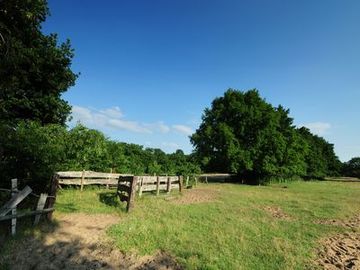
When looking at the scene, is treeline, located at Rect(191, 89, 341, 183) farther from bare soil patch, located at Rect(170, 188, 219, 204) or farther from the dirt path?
the dirt path

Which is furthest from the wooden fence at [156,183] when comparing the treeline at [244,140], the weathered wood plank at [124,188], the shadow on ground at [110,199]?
the treeline at [244,140]

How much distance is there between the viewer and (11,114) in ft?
61.3

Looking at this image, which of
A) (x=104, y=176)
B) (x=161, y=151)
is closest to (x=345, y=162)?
(x=161, y=151)

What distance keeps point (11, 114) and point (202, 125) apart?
24.4m

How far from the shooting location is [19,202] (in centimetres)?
819

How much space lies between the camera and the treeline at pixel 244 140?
3547 cm

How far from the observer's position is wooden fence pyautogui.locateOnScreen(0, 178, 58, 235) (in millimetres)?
7484

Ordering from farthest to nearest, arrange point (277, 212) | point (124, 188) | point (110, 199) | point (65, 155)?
point (65, 155) → point (277, 212) → point (110, 199) → point (124, 188)

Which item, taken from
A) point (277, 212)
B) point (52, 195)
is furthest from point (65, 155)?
point (277, 212)

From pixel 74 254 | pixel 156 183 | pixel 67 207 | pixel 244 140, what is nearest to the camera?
pixel 74 254

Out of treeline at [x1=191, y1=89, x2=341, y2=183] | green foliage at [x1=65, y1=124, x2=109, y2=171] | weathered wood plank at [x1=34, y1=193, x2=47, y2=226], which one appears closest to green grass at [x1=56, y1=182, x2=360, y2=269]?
weathered wood plank at [x1=34, y1=193, x2=47, y2=226]

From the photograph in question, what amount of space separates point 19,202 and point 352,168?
3762 inches

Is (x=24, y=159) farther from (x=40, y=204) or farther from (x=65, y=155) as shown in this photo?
(x=65, y=155)

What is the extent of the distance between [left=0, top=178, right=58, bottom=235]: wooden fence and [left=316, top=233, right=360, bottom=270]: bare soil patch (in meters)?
7.77
